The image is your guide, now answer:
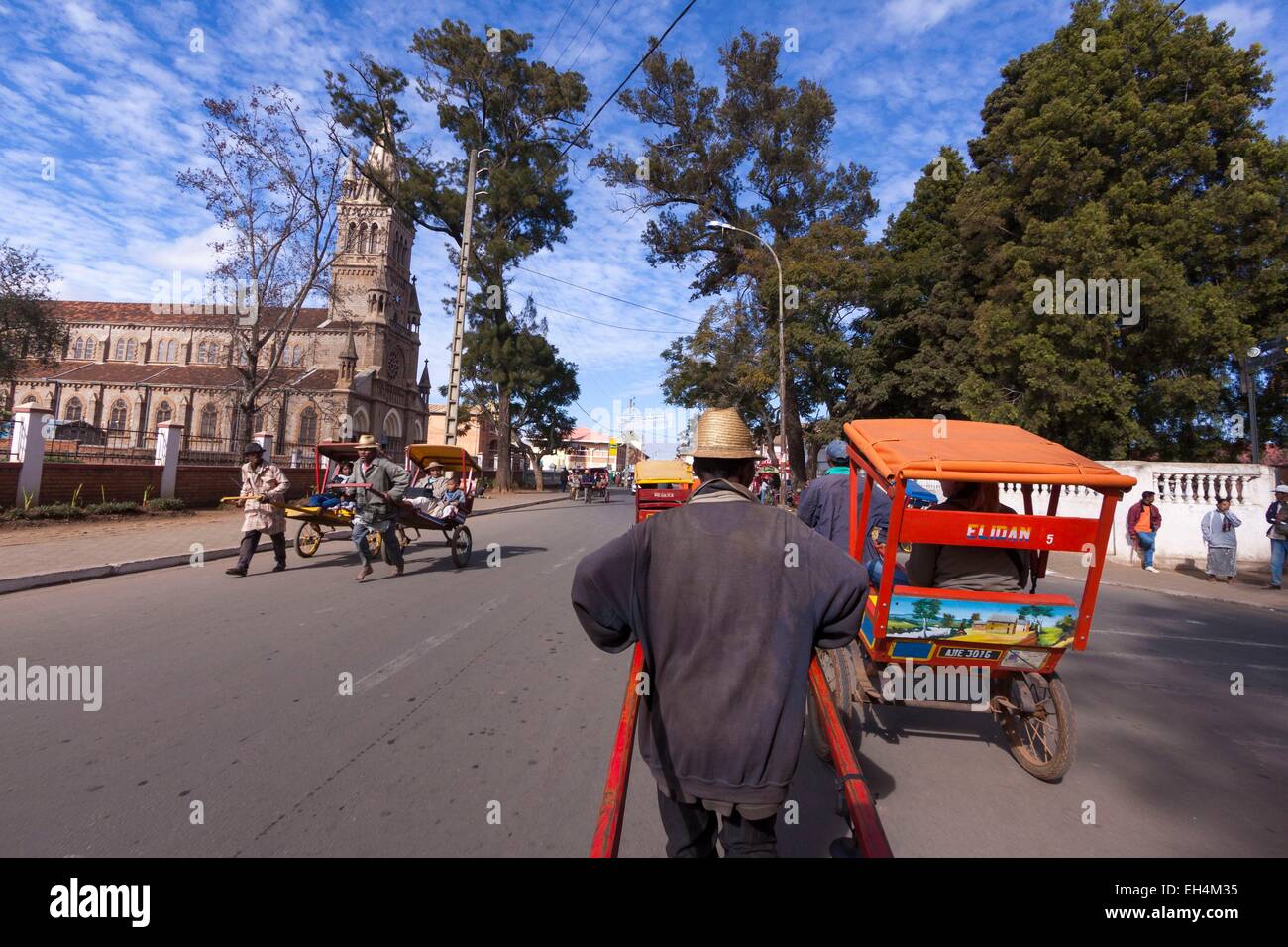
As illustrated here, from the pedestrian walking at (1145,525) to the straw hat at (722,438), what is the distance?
14015 millimetres

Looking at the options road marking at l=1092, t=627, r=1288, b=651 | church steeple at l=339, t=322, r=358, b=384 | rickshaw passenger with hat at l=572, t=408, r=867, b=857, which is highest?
church steeple at l=339, t=322, r=358, b=384

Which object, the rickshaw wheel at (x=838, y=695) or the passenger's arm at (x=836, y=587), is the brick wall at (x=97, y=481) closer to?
the rickshaw wheel at (x=838, y=695)

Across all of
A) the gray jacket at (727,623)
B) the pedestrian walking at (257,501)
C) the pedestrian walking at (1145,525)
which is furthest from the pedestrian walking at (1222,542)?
the pedestrian walking at (257,501)

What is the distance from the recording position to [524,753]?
12.6 ft

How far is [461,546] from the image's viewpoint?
11.3 meters

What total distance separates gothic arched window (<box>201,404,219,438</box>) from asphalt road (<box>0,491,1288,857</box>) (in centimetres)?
5462

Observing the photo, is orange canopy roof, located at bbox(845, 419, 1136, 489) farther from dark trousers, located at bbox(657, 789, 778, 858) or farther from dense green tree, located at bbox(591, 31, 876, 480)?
dense green tree, located at bbox(591, 31, 876, 480)

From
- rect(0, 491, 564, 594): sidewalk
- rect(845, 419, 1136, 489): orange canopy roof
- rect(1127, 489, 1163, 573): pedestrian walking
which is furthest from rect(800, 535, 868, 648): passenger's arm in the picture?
rect(1127, 489, 1163, 573): pedestrian walking

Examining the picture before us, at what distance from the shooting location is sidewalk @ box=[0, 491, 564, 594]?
28.5ft

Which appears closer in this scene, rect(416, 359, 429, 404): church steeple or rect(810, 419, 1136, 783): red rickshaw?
rect(810, 419, 1136, 783): red rickshaw

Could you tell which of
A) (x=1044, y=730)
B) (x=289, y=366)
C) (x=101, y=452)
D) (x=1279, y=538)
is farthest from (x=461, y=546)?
(x=289, y=366)

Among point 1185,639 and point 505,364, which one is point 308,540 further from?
point 505,364
